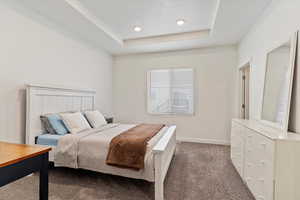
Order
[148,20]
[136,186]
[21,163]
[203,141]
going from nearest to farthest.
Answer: [21,163], [136,186], [148,20], [203,141]

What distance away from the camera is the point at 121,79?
16.8 feet

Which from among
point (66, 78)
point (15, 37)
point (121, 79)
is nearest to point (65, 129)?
point (66, 78)

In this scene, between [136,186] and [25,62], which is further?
[25,62]

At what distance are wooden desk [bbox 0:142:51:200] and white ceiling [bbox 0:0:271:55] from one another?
86.4 inches

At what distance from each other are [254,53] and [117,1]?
101 inches

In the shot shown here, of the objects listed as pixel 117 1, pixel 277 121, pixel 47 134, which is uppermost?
pixel 117 1

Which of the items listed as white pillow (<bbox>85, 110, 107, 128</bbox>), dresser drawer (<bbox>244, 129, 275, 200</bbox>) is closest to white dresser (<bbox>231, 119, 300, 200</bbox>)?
dresser drawer (<bbox>244, 129, 275, 200</bbox>)

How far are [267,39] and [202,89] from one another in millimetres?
2109

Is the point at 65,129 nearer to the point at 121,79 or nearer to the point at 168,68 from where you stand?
the point at 121,79

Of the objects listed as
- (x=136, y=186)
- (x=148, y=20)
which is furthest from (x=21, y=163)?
(x=148, y=20)

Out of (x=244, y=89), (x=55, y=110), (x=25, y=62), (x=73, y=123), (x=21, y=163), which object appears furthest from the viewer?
(x=244, y=89)

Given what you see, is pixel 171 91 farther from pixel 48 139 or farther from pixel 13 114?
pixel 13 114

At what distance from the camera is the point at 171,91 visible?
472 cm

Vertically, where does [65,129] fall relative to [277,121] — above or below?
below
